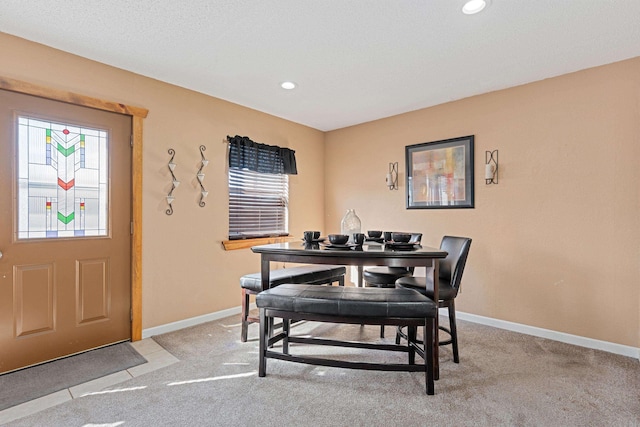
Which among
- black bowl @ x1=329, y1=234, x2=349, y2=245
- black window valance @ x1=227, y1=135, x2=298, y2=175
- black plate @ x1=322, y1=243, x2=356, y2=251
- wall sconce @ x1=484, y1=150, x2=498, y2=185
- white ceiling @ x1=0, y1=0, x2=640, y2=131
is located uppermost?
Answer: white ceiling @ x1=0, y1=0, x2=640, y2=131

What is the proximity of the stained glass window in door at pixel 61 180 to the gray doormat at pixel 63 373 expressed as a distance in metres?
0.98

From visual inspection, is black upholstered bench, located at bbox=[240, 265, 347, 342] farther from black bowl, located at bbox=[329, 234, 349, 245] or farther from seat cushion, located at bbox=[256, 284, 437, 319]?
black bowl, located at bbox=[329, 234, 349, 245]

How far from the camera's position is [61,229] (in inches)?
102

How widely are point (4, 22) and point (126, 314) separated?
2370mm

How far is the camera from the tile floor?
1.90m

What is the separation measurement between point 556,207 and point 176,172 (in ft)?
12.1

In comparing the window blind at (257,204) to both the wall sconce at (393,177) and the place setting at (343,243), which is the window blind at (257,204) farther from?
the place setting at (343,243)

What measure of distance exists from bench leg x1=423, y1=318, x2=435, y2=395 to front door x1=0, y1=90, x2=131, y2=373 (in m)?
2.58

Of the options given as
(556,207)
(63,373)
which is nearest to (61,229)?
(63,373)

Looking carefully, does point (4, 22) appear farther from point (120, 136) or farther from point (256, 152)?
point (256, 152)

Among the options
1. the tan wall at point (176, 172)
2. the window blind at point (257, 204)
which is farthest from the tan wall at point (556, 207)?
the tan wall at point (176, 172)

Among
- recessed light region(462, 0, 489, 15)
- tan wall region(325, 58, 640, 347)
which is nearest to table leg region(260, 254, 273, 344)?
recessed light region(462, 0, 489, 15)

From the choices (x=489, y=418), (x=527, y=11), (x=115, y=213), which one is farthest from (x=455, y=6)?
(x=115, y=213)

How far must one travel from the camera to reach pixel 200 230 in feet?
11.4
